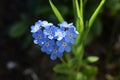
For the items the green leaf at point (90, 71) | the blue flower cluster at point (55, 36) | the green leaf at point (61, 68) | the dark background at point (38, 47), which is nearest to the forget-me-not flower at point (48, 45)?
the blue flower cluster at point (55, 36)

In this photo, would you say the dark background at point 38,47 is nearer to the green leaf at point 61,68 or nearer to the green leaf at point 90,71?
the green leaf at point 90,71

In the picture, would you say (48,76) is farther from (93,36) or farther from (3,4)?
(3,4)

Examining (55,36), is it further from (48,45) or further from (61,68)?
(61,68)

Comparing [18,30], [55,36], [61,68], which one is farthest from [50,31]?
[18,30]

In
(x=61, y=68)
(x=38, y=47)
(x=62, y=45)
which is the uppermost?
(x=38, y=47)

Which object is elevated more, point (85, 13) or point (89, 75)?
point (85, 13)

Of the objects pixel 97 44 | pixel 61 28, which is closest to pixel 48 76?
pixel 97 44

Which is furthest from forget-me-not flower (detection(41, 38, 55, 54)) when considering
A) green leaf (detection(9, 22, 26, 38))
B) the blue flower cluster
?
Answer: green leaf (detection(9, 22, 26, 38))
